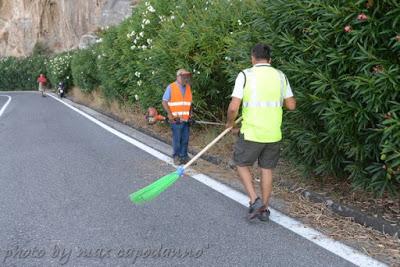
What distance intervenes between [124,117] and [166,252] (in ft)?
35.2

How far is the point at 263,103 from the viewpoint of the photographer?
4.75 meters

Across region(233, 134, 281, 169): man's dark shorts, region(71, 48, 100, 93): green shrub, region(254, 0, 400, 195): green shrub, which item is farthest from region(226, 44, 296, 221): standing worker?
region(71, 48, 100, 93): green shrub

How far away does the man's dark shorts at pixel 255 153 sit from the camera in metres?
4.89

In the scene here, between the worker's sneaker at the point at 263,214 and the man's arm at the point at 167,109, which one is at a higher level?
the man's arm at the point at 167,109

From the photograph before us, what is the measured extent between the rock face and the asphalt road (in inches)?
1524

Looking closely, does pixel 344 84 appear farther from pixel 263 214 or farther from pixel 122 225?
pixel 122 225

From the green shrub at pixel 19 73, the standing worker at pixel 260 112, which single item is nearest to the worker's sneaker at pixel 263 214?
the standing worker at pixel 260 112

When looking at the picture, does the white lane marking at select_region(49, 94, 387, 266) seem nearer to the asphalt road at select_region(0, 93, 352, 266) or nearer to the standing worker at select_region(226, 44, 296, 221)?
the asphalt road at select_region(0, 93, 352, 266)

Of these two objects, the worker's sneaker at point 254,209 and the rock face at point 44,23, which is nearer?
the worker's sneaker at point 254,209

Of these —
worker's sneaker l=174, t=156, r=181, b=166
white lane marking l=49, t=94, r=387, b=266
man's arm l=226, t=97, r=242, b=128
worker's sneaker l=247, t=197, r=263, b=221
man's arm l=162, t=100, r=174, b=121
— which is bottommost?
worker's sneaker l=174, t=156, r=181, b=166

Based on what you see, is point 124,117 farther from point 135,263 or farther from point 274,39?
point 135,263

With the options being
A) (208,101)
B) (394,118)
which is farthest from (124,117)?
(394,118)

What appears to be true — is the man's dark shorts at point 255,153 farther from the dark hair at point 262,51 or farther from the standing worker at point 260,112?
→ the dark hair at point 262,51

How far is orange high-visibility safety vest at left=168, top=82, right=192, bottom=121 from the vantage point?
783 centimetres
